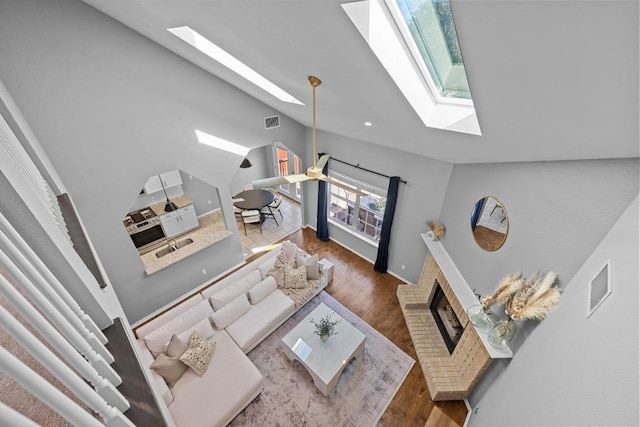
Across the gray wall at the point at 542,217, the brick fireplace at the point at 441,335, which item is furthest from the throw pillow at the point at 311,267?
the gray wall at the point at 542,217

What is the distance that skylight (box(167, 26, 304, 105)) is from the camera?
2814 mm

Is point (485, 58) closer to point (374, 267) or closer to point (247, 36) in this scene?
point (247, 36)

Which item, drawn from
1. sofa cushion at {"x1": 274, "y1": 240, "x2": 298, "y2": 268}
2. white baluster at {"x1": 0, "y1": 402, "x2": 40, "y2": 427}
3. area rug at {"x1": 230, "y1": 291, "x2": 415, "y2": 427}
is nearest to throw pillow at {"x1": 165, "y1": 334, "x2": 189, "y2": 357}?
area rug at {"x1": 230, "y1": 291, "x2": 415, "y2": 427}

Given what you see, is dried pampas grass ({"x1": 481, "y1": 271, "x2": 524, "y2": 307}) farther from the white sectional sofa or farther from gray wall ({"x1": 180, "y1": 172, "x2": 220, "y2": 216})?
gray wall ({"x1": 180, "y1": 172, "x2": 220, "y2": 216})

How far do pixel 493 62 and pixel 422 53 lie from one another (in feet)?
2.45

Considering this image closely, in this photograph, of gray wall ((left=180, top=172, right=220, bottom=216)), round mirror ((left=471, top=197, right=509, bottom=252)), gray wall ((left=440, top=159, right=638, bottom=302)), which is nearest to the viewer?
gray wall ((left=440, top=159, right=638, bottom=302))

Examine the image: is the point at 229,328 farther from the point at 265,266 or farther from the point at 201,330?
the point at 265,266

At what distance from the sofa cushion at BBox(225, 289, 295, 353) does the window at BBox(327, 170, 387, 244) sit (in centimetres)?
242

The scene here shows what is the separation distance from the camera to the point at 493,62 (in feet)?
4.54

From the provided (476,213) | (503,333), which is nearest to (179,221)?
(476,213)

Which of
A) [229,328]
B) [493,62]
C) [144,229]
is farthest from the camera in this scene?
[144,229]

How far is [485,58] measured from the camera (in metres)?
1.39

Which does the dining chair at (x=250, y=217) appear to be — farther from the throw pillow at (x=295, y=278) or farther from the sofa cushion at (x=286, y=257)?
the throw pillow at (x=295, y=278)

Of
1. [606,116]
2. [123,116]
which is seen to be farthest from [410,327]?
[123,116]
